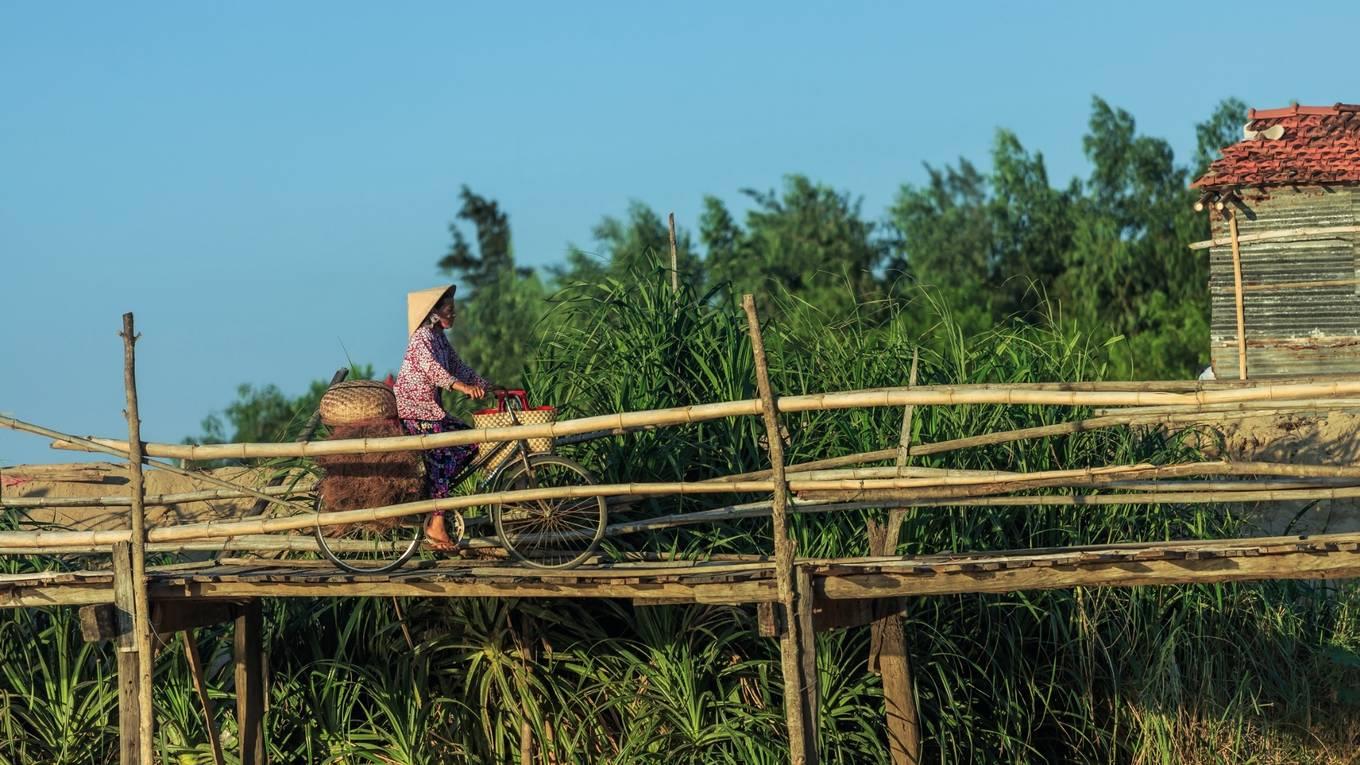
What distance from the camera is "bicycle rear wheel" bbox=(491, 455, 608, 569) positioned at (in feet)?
21.7

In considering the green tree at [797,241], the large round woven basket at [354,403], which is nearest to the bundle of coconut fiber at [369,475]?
the large round woven basket at [354,403]

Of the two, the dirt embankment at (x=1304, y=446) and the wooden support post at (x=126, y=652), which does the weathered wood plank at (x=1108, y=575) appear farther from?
the dirt embankment at (x=1304, y=446)

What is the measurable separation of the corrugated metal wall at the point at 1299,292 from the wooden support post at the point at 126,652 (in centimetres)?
1028

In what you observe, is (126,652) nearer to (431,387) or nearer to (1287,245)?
(431,387)

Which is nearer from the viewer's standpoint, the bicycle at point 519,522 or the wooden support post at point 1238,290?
the bicycle at point 519,522

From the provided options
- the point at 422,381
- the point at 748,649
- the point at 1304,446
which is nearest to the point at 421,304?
the point at 422,381

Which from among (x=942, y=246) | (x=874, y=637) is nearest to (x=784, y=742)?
(x=874, y=637)

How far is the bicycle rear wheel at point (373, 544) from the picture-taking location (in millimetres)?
6535

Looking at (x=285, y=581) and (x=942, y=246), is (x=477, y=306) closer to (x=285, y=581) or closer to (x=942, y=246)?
(x=942, y=246)

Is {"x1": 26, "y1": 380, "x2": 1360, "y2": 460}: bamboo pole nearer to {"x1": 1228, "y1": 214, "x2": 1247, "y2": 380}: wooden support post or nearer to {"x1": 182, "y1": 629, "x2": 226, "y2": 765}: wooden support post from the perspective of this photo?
{"x1": 182, "y1": 629, "x2": 226, "y2": 765}: wooden support post

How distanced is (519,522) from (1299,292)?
9.57m

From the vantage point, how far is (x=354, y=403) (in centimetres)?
656

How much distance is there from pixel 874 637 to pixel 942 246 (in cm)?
2393

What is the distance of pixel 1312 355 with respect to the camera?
14.2m
